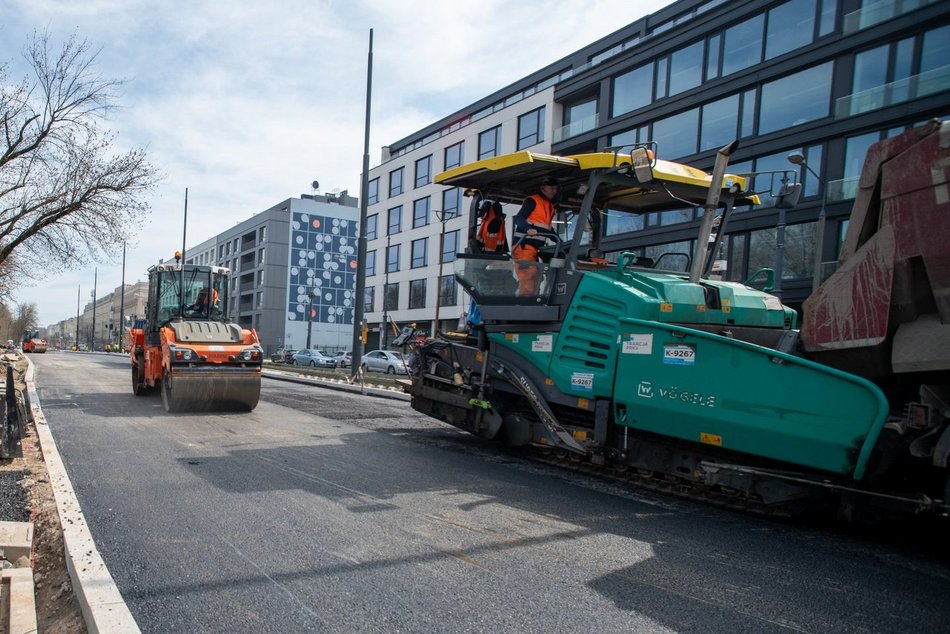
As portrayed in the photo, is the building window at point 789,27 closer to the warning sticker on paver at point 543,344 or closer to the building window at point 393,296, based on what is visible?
the warning sticker on paver at point 543,344

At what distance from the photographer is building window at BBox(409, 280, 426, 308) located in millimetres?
42906

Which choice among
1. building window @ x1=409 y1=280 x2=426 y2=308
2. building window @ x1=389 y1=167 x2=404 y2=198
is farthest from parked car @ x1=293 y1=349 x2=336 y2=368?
building window @ x1=389 y1=167 x2=404 y2=198

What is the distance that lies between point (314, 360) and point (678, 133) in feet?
78.3

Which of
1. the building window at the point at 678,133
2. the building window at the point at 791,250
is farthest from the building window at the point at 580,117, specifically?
the building window at the point at 791,250

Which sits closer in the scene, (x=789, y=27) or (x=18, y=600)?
(x=18, y=600)

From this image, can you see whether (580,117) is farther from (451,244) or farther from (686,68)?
(451,244)

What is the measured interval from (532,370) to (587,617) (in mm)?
3475

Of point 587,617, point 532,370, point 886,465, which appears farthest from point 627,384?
point 587,617

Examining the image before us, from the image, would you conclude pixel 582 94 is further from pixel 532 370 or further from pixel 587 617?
pixel 587 617

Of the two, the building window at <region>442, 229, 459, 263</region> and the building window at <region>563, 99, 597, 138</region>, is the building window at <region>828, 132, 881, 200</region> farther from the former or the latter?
the building window at <region>442, 229, 459, 263</region>

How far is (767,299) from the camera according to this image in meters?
5.70

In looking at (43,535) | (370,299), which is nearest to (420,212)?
(370,299)

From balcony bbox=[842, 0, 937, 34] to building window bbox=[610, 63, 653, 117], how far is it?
8.00 meters

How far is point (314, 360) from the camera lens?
127ft
